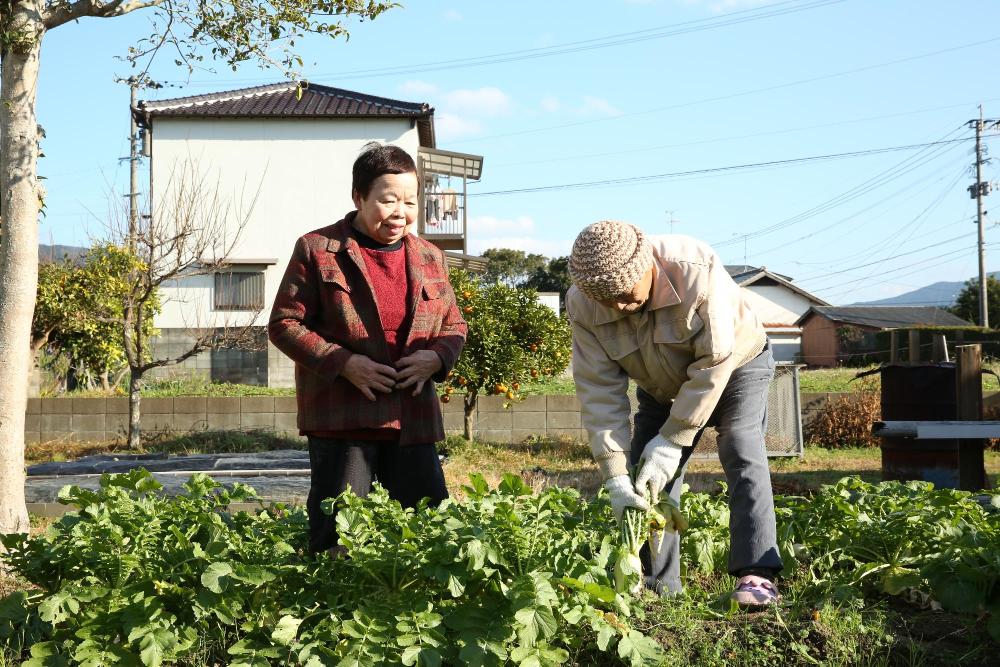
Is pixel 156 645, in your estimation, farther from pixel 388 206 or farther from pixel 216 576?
pixel 388 206

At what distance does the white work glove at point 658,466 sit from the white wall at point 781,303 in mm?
41497

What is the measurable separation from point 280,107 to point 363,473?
19696mm

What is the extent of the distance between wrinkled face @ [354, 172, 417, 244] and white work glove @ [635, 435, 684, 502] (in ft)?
3.55

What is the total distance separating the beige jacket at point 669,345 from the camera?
2643mm

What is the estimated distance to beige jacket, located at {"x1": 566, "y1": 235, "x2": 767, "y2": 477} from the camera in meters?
2.64

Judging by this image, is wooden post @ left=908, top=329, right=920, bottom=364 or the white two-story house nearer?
wooden post @ left=908, top=329, right=920, bottom=364

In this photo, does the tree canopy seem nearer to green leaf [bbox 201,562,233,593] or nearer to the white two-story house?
the white two-story house

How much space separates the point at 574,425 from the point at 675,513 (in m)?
7.90

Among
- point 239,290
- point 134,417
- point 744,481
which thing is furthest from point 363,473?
point 239,290

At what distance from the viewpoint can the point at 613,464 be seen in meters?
2.75

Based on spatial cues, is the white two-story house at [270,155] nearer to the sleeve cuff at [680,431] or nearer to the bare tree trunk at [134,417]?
the bare tree trunk at [134,417]

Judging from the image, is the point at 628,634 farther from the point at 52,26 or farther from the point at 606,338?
the point at 52,26

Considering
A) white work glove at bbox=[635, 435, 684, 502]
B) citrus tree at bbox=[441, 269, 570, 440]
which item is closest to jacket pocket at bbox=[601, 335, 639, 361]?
white work glove at bbox=[635, 435, 684, 502]

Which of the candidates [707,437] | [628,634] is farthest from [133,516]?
[707,437]
